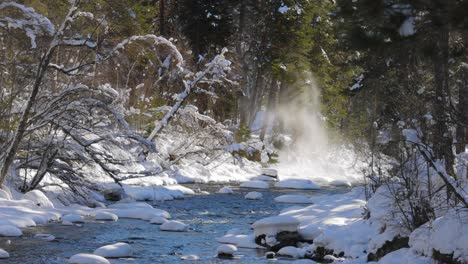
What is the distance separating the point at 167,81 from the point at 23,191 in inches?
736

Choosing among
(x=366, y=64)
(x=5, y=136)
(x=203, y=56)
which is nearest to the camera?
(x=5, y=136)

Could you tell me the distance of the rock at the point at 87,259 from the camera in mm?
10625

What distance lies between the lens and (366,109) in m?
37.7

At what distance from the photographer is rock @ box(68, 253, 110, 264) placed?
34.9ft

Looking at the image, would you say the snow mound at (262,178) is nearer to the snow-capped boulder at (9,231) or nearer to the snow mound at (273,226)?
the snow mound at (273,226)

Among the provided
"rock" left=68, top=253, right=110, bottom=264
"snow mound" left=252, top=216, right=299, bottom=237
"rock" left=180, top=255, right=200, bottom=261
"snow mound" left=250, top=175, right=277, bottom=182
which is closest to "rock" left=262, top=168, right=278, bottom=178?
"snow mound" left=250, top=175, right=277, bottom=182

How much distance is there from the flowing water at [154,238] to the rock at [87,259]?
0.28m

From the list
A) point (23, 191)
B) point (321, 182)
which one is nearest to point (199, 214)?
point (23, 191)

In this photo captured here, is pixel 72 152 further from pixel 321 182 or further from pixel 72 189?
pixel 321 182

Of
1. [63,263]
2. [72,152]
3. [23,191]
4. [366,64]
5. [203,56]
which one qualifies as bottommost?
[63,263]

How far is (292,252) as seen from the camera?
12.6 metres

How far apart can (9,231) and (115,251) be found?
247 cm

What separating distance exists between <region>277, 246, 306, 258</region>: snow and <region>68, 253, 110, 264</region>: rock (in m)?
3.46

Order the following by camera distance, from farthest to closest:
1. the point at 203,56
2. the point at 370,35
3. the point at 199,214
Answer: the point at 203,56 < the point at 199,214 < the point at 370,35
